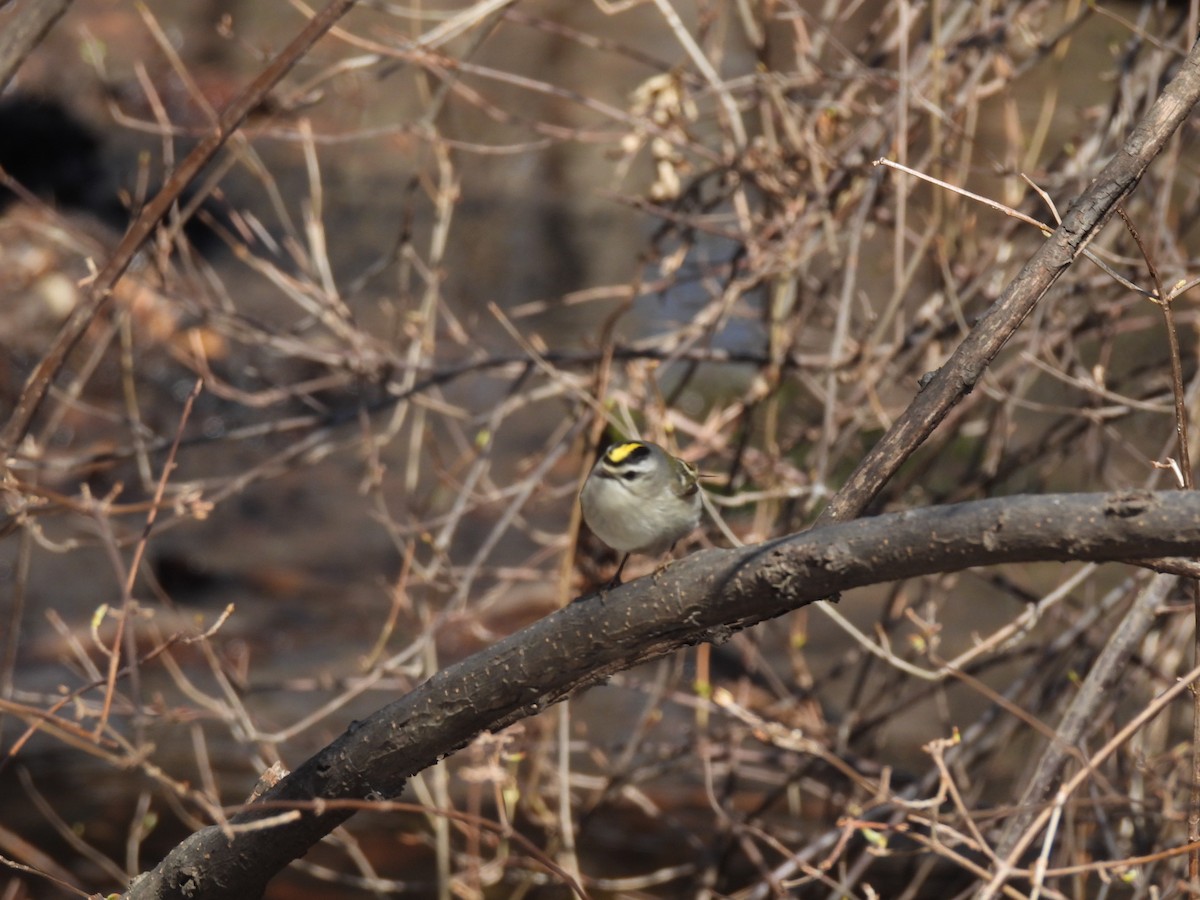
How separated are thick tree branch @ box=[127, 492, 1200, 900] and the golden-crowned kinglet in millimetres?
1174

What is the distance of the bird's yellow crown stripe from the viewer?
3.86 meters

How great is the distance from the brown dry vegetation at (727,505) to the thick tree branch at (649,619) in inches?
1.3

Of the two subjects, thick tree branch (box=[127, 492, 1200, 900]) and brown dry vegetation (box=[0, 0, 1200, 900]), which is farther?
brown dry vegetation (box=[0, 0, 1200, 900])

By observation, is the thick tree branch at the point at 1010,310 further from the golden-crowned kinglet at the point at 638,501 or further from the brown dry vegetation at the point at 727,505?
the golden-crowned kinglet at the point at 638,501

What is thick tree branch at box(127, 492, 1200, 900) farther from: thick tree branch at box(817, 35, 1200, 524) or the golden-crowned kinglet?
the golden-crowned kinglet

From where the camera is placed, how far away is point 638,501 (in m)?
3.73

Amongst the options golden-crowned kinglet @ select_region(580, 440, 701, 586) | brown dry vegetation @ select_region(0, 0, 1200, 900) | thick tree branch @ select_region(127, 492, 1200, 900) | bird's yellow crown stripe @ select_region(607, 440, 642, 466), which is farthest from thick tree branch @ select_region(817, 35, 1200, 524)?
bird's yellow crown stripe @ select_region(607, 440, 642, 466)

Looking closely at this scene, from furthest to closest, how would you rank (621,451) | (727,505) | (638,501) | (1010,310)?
(727,505), (621,451), (638,501), (1010,310)

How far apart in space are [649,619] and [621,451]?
1563mm

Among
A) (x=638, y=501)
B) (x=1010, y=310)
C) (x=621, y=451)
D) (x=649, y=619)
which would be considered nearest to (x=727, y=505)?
(x=621, y=451)

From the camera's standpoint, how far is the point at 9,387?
12250 millimetres

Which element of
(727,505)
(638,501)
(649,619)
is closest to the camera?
(649,619)

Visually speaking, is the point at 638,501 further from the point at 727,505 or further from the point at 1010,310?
the point at 727,505

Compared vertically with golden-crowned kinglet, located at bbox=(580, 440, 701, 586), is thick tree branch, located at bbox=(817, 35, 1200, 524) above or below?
above
